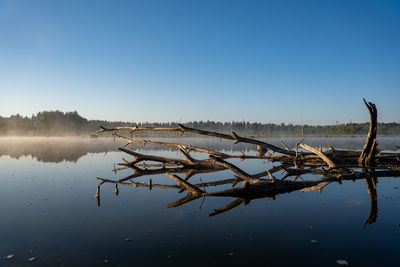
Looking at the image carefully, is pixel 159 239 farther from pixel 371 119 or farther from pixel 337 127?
pixel 337 127

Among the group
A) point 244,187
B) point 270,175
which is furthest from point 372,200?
point 244,187

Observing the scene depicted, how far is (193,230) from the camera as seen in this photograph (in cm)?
475

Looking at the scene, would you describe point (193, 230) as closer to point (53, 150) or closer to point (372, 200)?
point (372, 200)

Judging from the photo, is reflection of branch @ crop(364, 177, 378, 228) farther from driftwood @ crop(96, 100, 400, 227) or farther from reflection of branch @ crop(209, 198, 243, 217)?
reflection of branch @ crop(209, 198, 243, 217)

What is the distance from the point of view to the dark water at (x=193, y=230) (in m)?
3.70

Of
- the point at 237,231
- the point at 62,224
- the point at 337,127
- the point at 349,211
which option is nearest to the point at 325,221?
the point at 349,211

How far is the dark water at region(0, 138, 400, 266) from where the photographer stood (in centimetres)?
370

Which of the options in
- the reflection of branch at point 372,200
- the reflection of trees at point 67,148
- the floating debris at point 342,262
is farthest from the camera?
the reflection of trees at point 67,148

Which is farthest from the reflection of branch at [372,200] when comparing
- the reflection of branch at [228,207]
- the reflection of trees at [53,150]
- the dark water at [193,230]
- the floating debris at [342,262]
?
the reflection of trees at [53,150]

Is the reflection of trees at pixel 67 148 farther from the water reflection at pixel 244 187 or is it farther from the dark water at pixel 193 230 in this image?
the dark water at pixel 193 230

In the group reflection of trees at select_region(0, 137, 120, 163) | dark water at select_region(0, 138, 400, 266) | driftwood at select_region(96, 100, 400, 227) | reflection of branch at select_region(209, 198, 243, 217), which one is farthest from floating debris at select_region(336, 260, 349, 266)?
reflection of trees at select_region(0, 137, 120, 163)

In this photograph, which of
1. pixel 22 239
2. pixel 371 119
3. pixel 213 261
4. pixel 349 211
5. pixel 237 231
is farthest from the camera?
pixel 371 119

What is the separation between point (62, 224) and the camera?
16.7ft

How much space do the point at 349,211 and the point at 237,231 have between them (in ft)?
10.0
